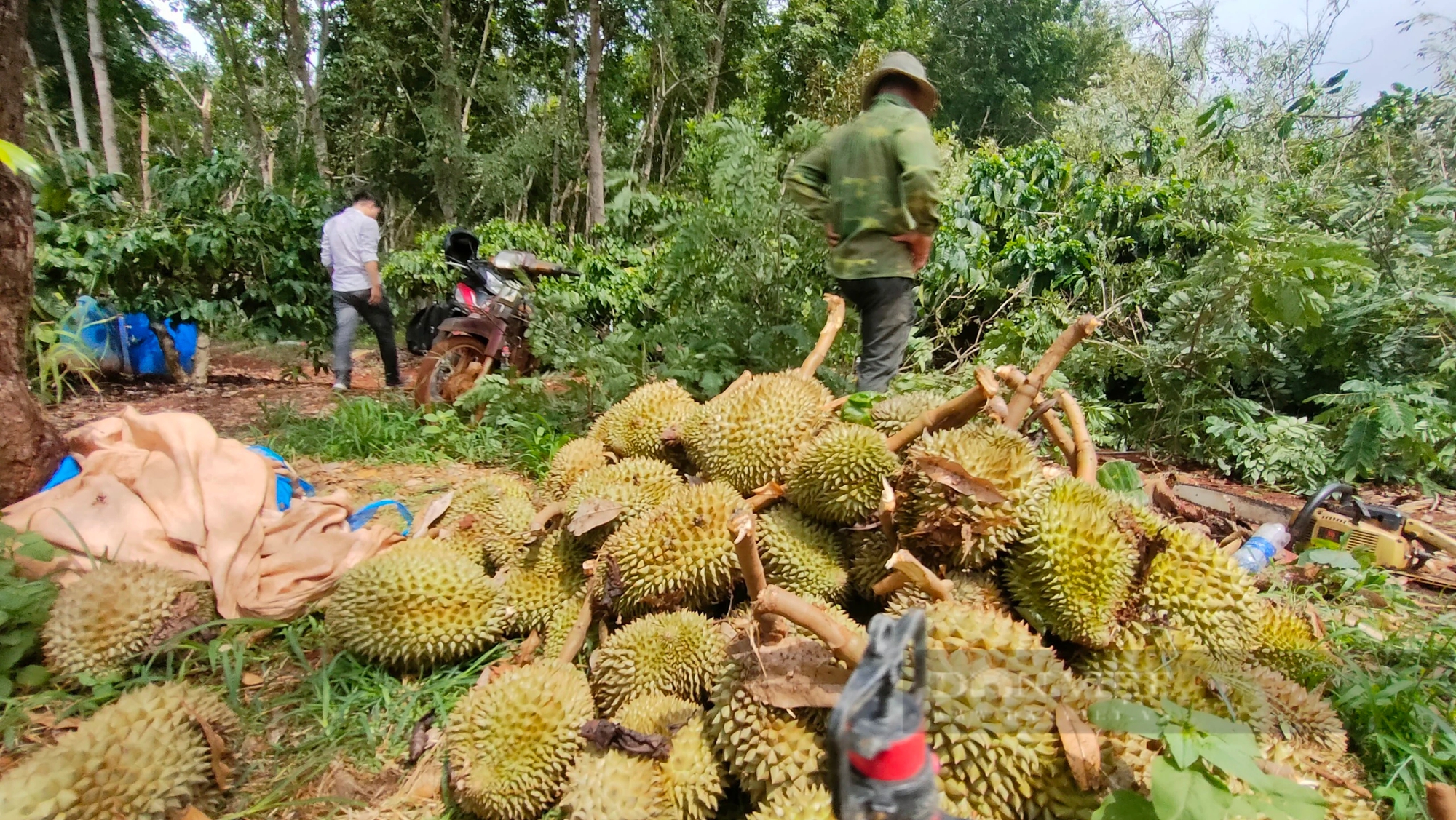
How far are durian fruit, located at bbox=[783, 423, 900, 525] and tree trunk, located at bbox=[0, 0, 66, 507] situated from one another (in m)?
2.77

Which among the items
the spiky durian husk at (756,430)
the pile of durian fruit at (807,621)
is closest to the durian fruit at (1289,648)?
the pile of durian fruit at (807,621)

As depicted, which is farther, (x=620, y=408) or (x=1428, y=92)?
(x=1428, y=92)

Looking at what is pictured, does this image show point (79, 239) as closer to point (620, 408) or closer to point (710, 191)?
point (710, 191)

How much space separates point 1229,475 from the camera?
413 cm

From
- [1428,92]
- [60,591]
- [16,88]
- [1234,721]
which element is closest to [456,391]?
[16,88]

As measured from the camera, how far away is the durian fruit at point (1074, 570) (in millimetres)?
1365

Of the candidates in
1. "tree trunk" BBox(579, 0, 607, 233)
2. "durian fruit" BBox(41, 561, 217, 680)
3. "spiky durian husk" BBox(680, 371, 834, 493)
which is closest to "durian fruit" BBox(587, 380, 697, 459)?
"spiky durian husk" BBox(680, 371, 834, 493)

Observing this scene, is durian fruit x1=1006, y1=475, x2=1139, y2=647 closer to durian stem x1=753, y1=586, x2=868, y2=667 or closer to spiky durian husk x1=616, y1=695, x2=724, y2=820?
durian stem x1=753, y1=586, x2=868, y2=667

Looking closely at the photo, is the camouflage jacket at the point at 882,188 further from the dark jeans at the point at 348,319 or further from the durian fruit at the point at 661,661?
the dark jeans at the point at 348,319

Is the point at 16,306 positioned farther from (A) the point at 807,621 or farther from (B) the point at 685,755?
(A) the point at 807,621

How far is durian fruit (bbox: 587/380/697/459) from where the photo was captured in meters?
2.30

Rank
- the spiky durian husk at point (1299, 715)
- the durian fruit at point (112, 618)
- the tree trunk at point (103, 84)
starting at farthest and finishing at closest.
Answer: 1. the tree trunk at point (103, 84)
2. the durian fruit at point (112, 618)
3. the spiky durian husk at point (1299, 715)

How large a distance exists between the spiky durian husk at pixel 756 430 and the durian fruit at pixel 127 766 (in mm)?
1360

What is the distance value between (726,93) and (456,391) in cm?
1516
